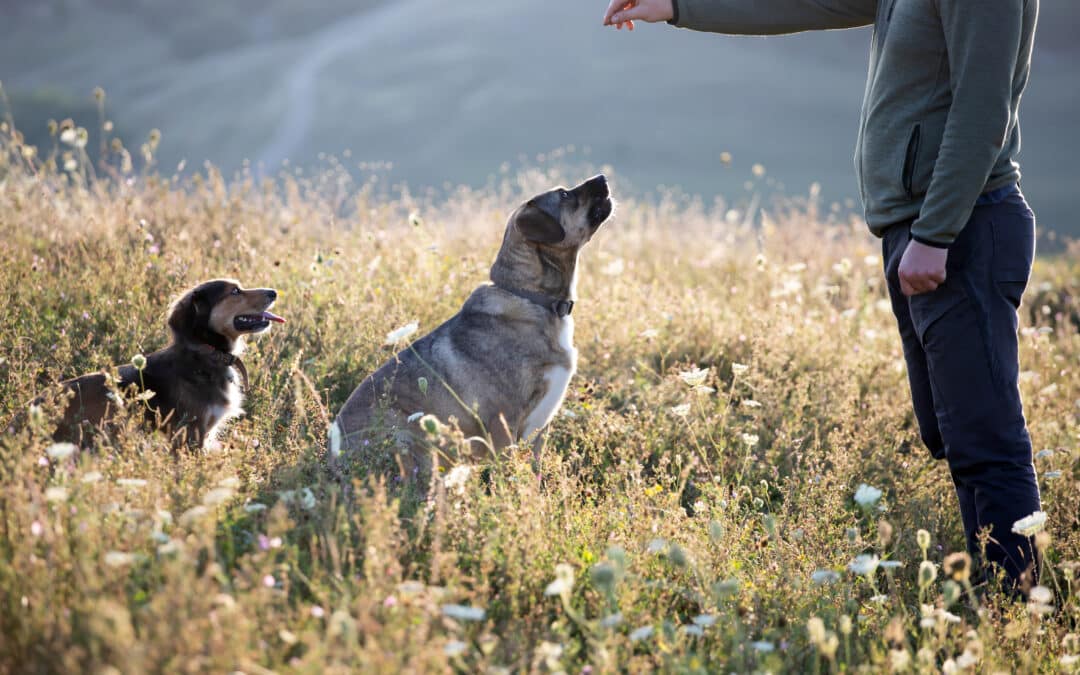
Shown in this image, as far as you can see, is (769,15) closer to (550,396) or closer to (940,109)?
(940,109)

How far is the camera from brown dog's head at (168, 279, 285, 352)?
4.72 metres

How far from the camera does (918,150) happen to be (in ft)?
10.8

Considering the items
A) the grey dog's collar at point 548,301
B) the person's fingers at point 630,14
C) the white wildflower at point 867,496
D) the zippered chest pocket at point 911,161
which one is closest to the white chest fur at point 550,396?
the grey dog's collar at point 548,301

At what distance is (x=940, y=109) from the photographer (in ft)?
10.8

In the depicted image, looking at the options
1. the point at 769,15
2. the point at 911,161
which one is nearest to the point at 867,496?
the point at 911,161

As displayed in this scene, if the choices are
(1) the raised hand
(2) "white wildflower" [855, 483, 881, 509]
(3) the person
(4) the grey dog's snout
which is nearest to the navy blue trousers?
(3) the person

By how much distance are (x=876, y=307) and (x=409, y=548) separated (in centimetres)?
595

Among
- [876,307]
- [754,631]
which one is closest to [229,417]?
[754,631]

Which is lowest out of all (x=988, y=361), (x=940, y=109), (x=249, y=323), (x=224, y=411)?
(x=224, y=411)

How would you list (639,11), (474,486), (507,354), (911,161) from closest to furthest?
(911,161), (474,486), (639,11), (507,354)

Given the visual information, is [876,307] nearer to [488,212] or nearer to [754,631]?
[488,212]

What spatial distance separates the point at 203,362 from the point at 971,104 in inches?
149

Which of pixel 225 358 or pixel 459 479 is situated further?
pixel 225 358

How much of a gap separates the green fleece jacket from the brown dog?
3084 mm
